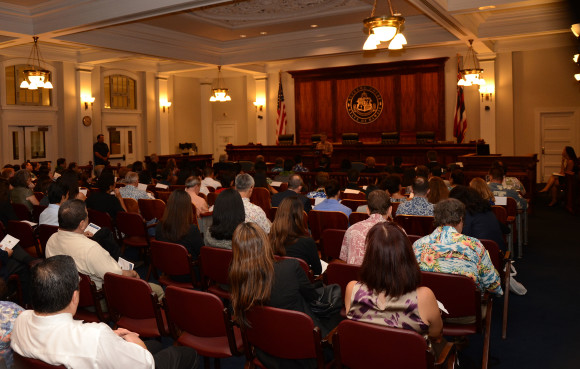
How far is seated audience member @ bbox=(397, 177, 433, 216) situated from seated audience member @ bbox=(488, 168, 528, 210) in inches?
79.6

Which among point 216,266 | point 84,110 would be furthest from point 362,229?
point 84,110

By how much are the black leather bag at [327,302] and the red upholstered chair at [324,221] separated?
8.02 feet

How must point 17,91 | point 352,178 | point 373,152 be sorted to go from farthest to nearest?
point 373,152 < point 17,91 < point 352,178

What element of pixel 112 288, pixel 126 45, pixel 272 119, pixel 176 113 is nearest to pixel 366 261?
pixel 112 288

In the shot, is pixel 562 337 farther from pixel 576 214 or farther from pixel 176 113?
pixel 176 113

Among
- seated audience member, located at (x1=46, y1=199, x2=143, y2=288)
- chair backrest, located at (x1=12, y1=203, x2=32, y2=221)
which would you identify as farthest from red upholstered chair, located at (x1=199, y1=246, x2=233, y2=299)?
chair backrest, located at (x1=12, y1=203, x2=32, y2=221)

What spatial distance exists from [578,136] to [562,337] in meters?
11.7

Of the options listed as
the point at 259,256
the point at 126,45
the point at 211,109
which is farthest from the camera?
the point at 211,109

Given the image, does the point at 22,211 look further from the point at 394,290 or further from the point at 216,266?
the point at 394,290

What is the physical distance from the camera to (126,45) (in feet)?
42.4

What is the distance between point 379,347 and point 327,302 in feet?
2.83

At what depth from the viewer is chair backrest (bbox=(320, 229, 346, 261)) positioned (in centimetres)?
505

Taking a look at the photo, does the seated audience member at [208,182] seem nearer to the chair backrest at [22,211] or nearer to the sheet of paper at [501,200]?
the chair backrest at [22,211]

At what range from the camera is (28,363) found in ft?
7.33
